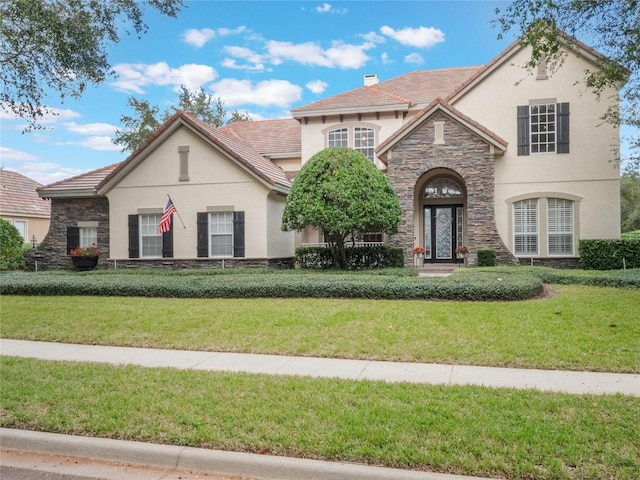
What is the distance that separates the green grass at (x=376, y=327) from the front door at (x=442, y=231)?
9.16m

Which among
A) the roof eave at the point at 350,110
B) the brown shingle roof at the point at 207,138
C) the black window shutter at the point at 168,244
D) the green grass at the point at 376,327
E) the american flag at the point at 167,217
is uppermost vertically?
the roof eave at the point at 350,110

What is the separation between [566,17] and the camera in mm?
12812

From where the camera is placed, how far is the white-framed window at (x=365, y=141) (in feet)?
73.8

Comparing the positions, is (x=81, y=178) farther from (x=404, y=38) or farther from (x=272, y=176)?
(x=404, y=38)

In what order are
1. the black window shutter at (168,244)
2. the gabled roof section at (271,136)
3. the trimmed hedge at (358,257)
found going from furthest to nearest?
1. the gabled roof section at (271,136)
2. the black window shutter at (168,244)
3. the trimmed hedge at (358,257)

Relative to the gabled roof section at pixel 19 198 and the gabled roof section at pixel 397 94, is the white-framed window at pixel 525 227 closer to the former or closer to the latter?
the gabled roof section at pixel 397 94

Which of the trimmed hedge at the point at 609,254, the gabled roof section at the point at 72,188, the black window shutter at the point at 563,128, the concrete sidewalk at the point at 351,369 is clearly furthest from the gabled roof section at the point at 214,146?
the trimmed hedge at the point at 609,254

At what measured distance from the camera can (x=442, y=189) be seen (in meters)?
20.9

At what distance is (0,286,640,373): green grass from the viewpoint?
7145 mm

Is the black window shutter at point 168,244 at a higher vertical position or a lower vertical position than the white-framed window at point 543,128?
lower

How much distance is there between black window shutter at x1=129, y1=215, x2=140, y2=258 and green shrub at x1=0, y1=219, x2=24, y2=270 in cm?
556

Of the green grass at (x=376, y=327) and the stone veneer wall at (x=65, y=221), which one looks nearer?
the green grass at (x=376, y=327)

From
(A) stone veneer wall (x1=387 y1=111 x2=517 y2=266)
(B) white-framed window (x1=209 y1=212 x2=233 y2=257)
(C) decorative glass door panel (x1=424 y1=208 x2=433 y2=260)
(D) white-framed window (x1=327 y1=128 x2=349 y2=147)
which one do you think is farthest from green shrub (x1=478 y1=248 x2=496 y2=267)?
(B) white-framed window (x1=209 y1=212 x2=233 y2=257)

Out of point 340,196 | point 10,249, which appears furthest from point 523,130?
point 10,249
